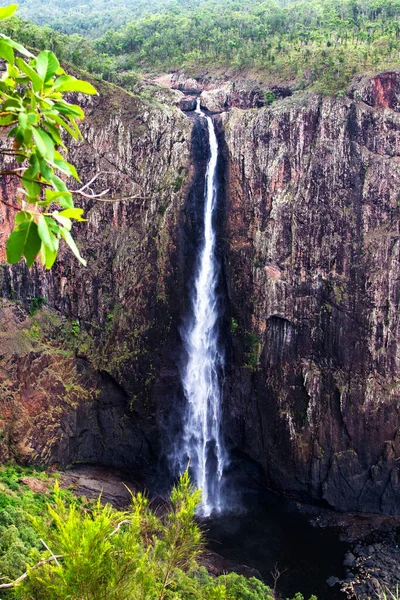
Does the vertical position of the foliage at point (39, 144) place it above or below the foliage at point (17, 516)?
above

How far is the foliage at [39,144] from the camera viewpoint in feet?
8.75

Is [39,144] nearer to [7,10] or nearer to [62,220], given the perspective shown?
[62,220]

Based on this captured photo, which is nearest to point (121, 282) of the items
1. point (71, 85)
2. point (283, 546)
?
point (283, 546)

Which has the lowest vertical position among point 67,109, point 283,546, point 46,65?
point 283,546

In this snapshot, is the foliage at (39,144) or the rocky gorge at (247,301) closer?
the foliage at (39,144)

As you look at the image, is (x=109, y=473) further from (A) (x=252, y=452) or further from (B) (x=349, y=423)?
(B) (x=349, y=423)

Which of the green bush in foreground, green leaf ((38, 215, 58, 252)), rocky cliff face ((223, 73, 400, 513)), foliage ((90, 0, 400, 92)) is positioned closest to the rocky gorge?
rocky cliff face ((223, 73, 400, 513))

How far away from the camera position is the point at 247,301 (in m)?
26.8

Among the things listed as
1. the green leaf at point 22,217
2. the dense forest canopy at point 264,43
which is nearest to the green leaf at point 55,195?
the green leaf at point 22,217

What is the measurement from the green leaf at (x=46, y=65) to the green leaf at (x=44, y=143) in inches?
11.2

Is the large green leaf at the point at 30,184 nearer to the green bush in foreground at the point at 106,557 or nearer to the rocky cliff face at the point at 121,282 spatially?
the green bush in foreground at the point at 106,557

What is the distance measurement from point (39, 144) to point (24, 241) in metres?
0.48

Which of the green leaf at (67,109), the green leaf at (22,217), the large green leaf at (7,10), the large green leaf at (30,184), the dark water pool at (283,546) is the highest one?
the large green leaf at (7,10)

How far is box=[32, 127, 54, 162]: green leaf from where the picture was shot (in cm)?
269
